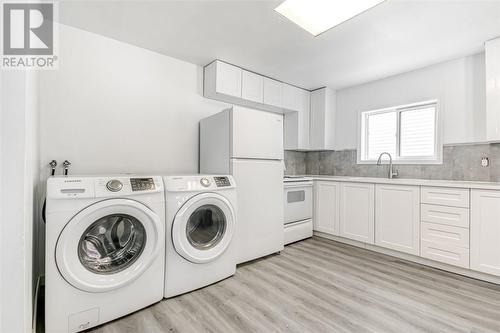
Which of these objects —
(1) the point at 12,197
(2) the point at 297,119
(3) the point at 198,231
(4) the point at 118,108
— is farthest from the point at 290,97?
(1) the point at 12,197

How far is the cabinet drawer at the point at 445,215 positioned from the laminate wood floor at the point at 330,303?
50 centimetres

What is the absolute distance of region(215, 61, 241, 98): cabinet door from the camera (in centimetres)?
272

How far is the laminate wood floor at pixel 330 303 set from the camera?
1.51 meters

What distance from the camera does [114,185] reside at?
1.56 m

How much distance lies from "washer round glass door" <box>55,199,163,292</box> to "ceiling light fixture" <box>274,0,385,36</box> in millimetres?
1876

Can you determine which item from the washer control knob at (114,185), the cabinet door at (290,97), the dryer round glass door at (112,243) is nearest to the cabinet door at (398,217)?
the cabinet door at (290,97)

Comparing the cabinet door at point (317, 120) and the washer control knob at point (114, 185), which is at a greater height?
the cabinet door at point (317, 120)

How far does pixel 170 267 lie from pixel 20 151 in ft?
4.32

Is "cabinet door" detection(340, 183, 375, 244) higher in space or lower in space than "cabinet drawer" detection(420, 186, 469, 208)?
lower

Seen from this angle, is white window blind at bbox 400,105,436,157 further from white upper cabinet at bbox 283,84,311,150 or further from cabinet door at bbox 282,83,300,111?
cabinet door at bbox 282,83,300,111

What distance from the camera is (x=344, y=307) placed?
1.70 meters

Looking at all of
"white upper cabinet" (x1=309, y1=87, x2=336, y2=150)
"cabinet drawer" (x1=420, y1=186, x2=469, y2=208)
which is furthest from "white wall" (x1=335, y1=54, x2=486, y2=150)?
"cabinet drawer" (x1=420, y1=186, x2=469, y2=208)

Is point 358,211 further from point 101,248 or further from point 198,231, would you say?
point 101,248

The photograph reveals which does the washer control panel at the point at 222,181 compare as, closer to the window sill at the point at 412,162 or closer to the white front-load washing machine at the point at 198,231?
the white front-load washing machine at the point at 198,231
